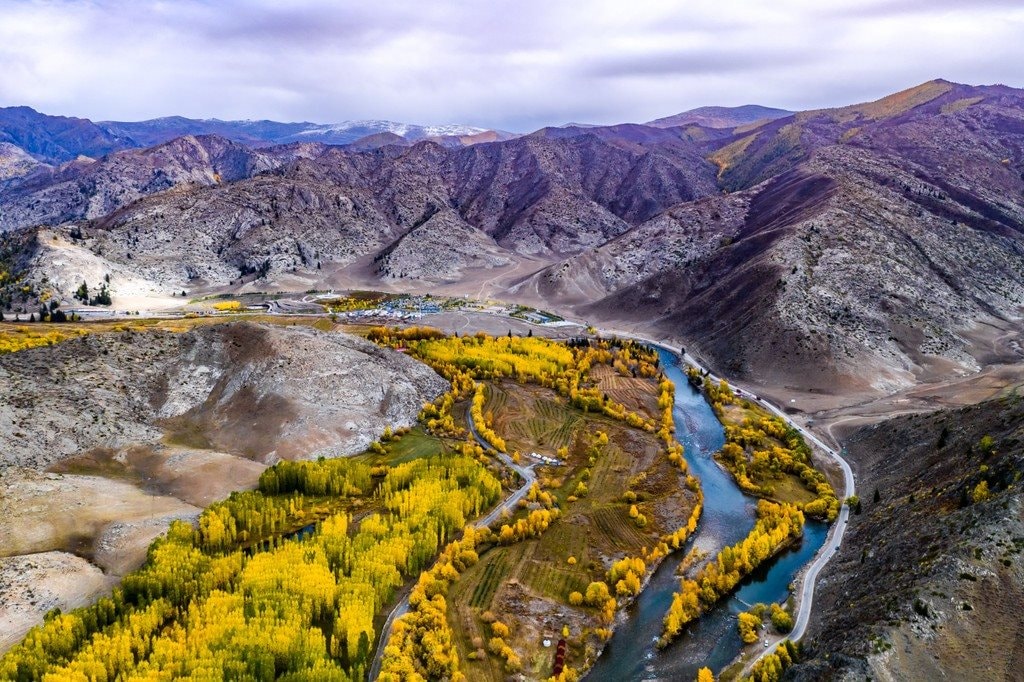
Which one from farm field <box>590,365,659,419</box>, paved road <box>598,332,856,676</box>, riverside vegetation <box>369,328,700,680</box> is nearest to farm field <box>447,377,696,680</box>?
riverside vegetation <box>369,328,700,680</box>

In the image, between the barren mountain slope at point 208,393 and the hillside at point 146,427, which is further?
the barren mountain slope at point 208,393

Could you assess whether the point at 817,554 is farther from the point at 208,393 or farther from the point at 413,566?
the point at 208,393

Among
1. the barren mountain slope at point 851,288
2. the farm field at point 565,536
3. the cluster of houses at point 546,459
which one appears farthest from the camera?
the barren mountain slope at point 851,288

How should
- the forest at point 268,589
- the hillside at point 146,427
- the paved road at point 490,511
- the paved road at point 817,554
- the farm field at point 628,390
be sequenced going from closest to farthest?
1. the forest at point 268,589
2. the paved road at point 490,511
3. the paved road at point 817,554
4. the hillside at point 146,427
5. the farm field at point 628,390

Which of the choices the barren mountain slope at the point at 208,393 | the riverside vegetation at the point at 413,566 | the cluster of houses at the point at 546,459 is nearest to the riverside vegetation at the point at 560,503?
the riverside vegetation at the point at 413,566

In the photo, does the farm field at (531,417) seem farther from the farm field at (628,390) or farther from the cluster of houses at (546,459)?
the farm field at (628,390)

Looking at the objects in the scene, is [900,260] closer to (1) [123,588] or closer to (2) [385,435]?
(2) [385,435]
